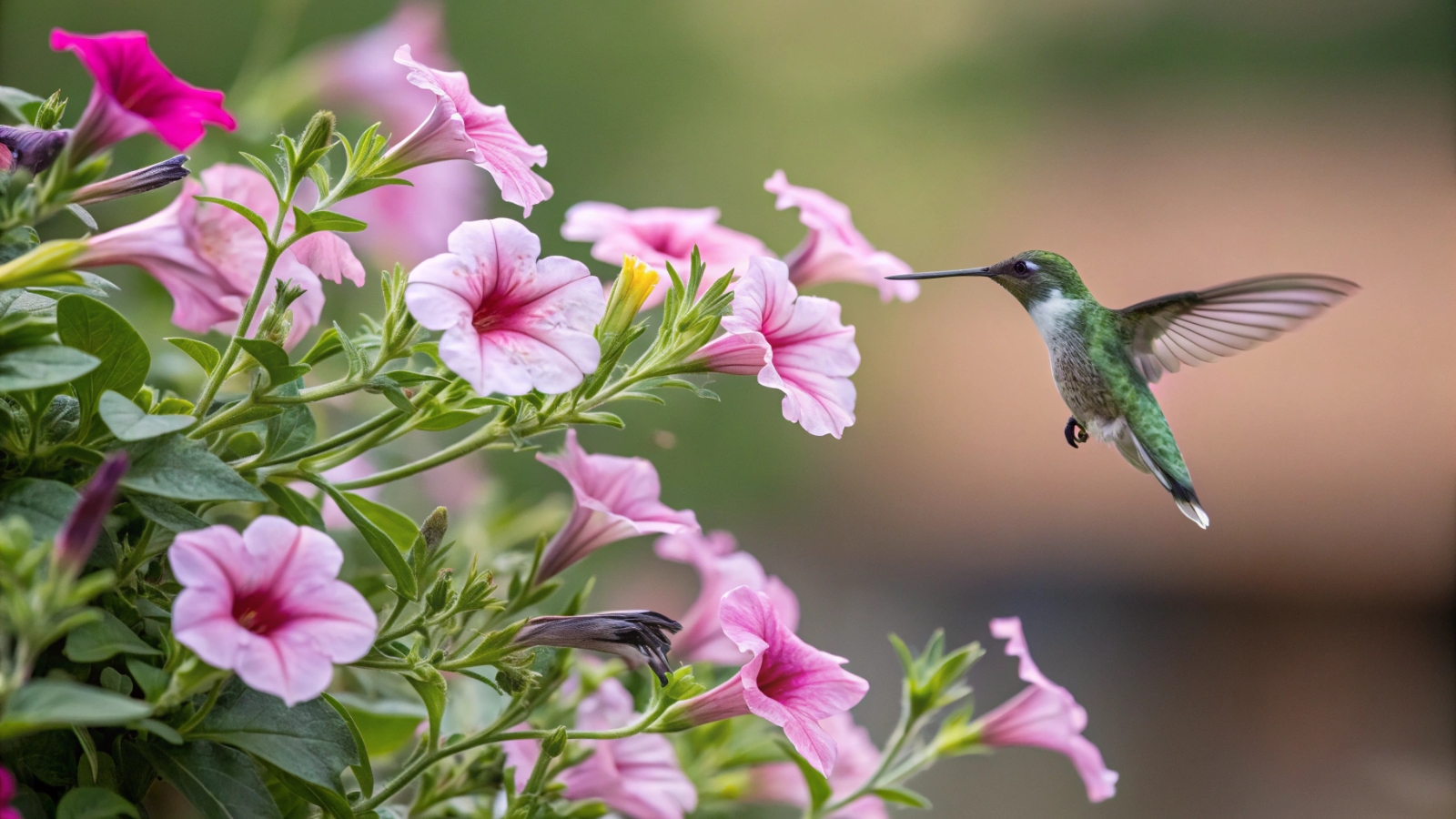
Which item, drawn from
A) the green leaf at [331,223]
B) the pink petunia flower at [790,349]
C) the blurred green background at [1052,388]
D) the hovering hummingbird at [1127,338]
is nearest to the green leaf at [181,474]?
the green leaf at [331,223]

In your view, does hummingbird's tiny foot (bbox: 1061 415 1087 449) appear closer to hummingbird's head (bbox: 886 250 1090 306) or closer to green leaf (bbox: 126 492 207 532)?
hummingbird's head (bbox: 886 250 1090 306)

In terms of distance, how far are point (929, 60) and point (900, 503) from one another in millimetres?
1450

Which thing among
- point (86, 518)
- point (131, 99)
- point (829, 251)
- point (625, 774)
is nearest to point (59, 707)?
point (86, 518)

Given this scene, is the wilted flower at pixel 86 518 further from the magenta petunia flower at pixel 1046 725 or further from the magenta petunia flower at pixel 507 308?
the magenta petunia flower at pixel 1046 725

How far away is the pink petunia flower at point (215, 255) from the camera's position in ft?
1.59

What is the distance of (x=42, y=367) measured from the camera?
16.4 inches

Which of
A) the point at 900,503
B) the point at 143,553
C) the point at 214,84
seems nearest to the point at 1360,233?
the point at 900,503

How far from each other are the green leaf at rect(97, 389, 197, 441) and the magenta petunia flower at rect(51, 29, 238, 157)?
0.10 m

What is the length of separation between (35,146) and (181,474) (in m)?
0.16

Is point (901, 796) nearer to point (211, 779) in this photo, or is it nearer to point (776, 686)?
point (776, 686)

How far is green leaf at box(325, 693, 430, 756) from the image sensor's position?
0.63 meters

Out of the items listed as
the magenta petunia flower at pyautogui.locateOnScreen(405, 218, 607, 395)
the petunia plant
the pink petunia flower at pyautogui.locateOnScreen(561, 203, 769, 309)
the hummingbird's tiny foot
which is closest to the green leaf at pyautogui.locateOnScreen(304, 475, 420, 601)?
the petunia plant

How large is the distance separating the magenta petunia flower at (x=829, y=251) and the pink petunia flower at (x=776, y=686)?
0.85 feet

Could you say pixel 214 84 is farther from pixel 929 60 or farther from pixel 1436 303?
pixel 1436 303
